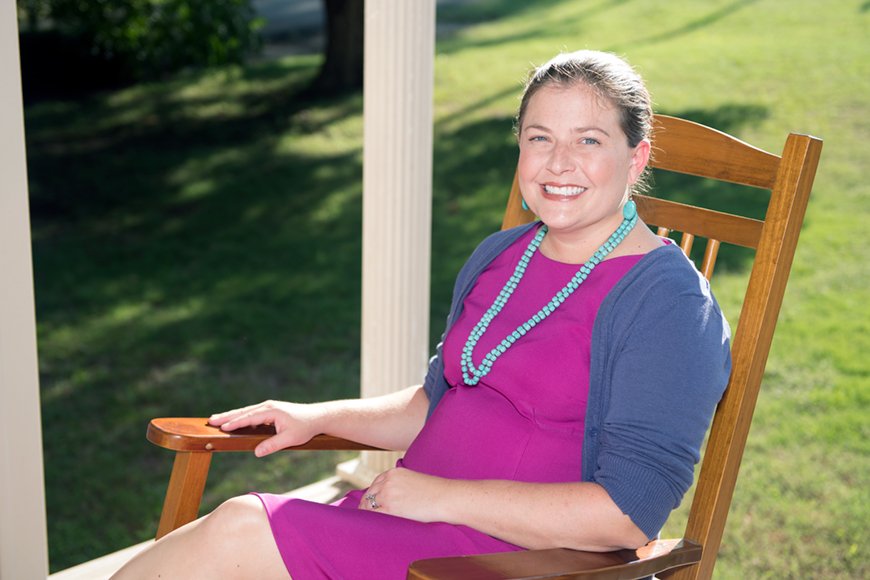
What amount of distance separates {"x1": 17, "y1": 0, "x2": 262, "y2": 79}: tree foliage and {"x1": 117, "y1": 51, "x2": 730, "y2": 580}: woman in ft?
29.8

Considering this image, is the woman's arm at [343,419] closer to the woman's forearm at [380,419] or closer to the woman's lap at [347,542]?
the woman's forearm at [380,419]

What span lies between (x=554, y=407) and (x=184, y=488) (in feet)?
2.58

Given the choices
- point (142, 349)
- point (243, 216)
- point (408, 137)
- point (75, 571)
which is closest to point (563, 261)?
point (408, 137)

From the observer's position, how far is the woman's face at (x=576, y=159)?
160 cm

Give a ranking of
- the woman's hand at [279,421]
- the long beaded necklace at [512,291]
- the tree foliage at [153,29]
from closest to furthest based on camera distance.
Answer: the long beaded necklace at [512,291] < the woman's hand at [279,421] < the tree foliage at [153,29]

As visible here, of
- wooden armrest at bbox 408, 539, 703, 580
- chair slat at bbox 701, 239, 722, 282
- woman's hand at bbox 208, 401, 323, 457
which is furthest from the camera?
chair slat at bbox 701, 239, 722, 282

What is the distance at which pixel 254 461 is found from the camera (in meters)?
4.12

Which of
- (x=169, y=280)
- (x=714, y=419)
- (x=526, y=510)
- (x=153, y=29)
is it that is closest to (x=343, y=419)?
(x=526, y=510)

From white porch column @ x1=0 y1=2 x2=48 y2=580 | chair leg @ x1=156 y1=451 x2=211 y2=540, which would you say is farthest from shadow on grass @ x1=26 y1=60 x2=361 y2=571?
chair leg @ x1=156 y1=451 x2=211 y2=540

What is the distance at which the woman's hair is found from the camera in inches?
62.3

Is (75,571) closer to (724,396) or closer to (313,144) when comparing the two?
(724,396)

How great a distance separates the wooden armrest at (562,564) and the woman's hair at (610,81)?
768 mm

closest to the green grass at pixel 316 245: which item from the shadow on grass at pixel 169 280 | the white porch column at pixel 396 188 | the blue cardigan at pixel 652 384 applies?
the shadow on grass at pixel 169 280

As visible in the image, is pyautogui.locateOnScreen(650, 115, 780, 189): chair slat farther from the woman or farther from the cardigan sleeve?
the cardigan sleeve
